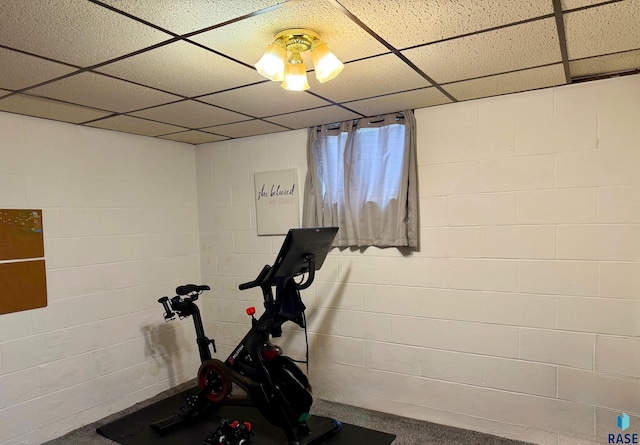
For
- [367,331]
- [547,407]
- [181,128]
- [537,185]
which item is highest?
[181,128]

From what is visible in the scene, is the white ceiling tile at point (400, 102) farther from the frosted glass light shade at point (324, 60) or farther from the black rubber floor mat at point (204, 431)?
the black rubber floor mat at point (204, 431)

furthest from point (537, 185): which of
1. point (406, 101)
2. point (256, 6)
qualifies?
point (256, 6)

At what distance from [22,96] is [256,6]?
183 cm

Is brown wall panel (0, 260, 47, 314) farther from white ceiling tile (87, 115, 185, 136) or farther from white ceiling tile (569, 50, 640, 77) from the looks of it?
white ceiling tile (569, 50, 640, 77)

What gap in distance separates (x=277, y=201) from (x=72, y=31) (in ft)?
7.20

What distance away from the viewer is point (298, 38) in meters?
1.76

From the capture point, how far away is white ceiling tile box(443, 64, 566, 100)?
2.36 meters

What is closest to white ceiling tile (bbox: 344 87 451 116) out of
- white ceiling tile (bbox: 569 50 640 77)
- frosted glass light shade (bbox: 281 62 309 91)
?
white ceiling tile (bbox: 569 50 640 77)

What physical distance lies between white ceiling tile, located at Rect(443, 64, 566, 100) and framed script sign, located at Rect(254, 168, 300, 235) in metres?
1.52

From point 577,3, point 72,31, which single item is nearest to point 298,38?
point 72,31

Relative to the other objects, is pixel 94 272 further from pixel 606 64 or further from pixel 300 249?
pixel 606 64

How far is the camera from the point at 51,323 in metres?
3.01

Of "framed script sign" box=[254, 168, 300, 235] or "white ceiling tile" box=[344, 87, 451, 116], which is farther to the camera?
"framed script sign" box=[254, 168, 300, 235]

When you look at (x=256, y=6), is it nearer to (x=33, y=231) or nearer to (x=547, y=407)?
(x=33, y=231)
